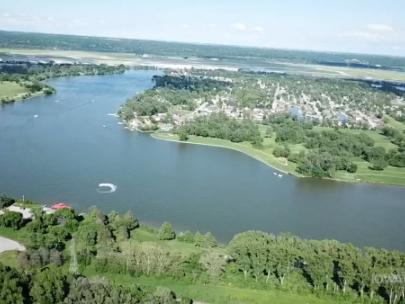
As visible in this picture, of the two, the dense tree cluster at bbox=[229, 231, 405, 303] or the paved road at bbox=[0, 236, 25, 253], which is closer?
the dense tree cluster at bbox=[229, 231, 405, 303]

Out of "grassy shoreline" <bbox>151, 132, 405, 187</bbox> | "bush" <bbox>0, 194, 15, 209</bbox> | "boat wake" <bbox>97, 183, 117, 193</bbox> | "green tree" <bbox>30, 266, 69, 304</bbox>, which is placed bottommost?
"boat wake" <bbox>97, 183, 117, 193</bbox>

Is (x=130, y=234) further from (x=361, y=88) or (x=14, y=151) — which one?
(x=361, y=88)

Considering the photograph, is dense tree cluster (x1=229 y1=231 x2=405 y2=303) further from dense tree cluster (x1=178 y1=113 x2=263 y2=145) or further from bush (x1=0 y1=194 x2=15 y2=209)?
dense tree cluster (x1=178 y1=113 x2=263 y2=145)

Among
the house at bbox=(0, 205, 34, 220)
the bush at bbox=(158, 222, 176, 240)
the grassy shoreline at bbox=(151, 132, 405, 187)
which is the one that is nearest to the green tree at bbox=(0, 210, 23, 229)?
the house at bbox=(0, 205, 34, 220)

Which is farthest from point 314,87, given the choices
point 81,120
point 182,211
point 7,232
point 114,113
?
point 7,232

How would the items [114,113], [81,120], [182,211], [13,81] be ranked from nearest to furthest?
[182,211] < [81,120] < [114,113] < [13,81]

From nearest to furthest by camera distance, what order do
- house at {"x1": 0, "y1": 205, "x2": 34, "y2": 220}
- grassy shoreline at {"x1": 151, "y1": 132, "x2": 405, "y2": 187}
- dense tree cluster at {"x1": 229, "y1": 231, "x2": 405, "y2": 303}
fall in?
dense tree cluster at {"x1": 229, "y1": 231, "x2": 405, "y2": 303} → house at {"x1": 0, "y1": 205, "x2": 34, "y2": 220} → grassy shoreline at {"x1": 151, "y1": 132, "x2": 405, "y2": 187}
